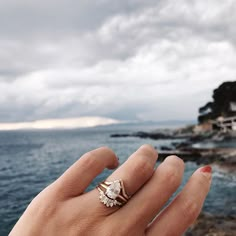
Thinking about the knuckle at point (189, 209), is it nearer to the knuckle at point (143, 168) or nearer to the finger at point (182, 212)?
the finger at point (182, 212)

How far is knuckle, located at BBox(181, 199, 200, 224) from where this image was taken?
1.51 meters

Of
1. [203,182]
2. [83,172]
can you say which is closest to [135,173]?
[83,172]

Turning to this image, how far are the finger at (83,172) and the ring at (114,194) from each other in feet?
0.37

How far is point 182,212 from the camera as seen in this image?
59.2 inches

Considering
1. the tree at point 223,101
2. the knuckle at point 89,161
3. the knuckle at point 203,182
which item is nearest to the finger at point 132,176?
the knuckle at point 89,161

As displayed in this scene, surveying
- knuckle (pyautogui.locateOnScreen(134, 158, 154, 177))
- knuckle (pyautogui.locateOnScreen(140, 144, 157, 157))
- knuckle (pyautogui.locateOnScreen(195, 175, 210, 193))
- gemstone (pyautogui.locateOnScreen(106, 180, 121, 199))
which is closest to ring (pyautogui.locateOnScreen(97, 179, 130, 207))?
gemstone (pyautogui.locateOnScreen(106, 180, 121, 199))

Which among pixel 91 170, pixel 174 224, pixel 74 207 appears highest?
pixel 91 170

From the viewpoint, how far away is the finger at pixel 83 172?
1.51 meters

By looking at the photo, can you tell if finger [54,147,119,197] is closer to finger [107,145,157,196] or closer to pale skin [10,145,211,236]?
pale skin [10,145,211,236]

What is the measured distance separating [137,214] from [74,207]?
0.28m

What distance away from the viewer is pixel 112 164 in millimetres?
1705

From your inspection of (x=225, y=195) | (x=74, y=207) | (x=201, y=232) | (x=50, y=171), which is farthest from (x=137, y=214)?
(x=50, y=171)

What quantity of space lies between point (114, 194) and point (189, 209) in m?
0.37

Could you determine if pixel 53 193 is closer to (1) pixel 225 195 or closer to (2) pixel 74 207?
(2) pixel 74 207
